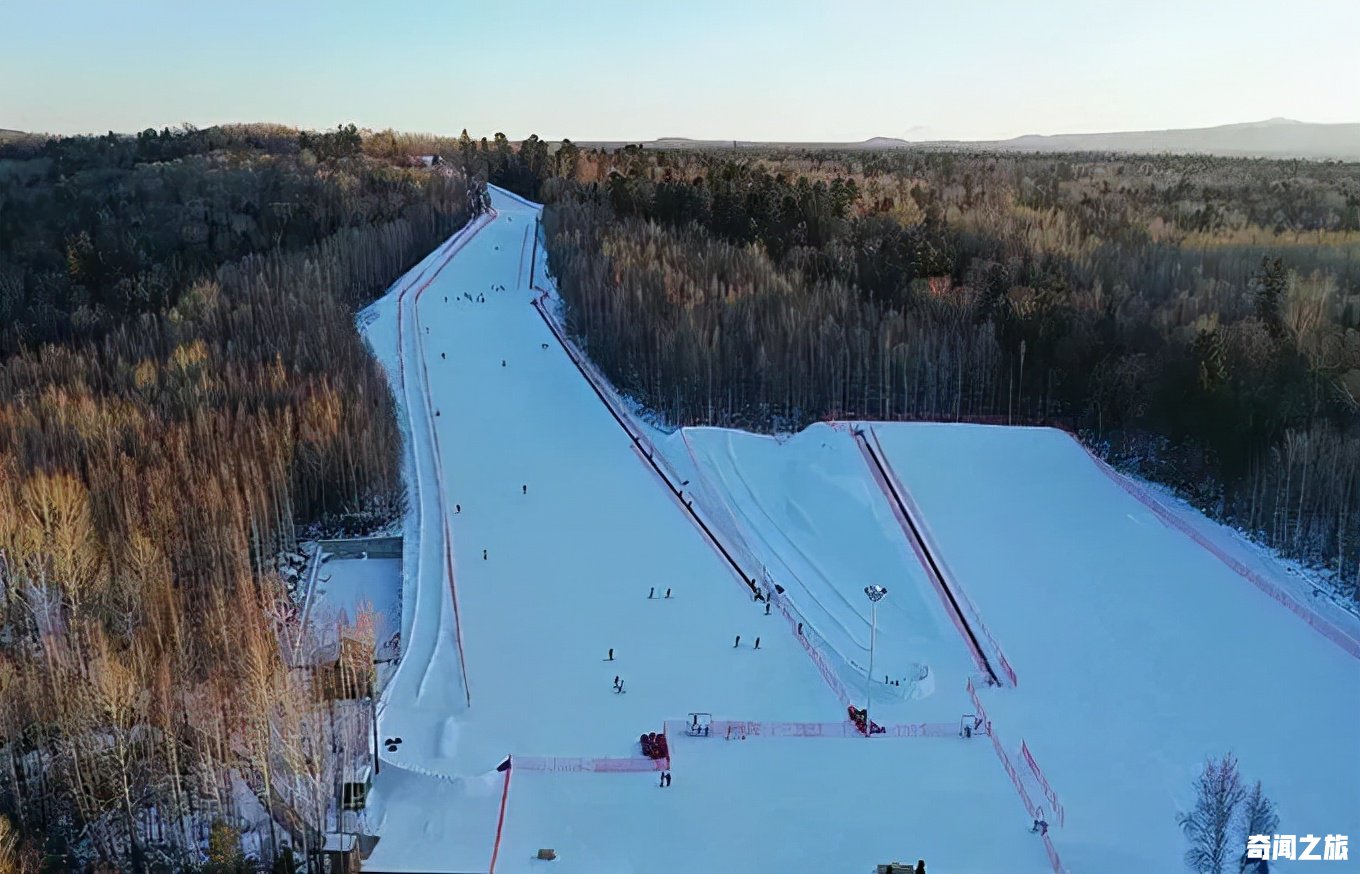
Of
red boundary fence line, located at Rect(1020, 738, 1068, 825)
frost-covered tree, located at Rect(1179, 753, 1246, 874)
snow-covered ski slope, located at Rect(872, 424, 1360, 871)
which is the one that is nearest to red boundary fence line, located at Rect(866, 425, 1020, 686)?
snow-covered ski slope, located at Rect(872, 424, 1360, 871)

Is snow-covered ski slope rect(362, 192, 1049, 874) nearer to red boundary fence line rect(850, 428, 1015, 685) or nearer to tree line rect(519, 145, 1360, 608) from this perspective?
red boundary fence line rect(850, 428, 1015, 685)

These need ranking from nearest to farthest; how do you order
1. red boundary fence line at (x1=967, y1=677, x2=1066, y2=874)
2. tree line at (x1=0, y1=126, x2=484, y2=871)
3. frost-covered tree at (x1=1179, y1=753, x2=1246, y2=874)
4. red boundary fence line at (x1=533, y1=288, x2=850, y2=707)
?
frost-covered tree at (x1=1179, y1=753, x2=1246, y2=874) < red boundary fence line at (x1=967, y1=677, x2=1066, y2=874) < tree line at (x1=0, y1=126, x2=484, y2=871) < red boundary fence line at (x1=533, y1=288, x2=850, y2=707)

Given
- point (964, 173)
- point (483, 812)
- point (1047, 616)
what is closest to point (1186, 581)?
point (1047, 616)

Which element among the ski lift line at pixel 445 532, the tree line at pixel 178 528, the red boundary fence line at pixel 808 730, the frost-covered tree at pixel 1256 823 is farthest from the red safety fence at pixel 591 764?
the frost-covered tree at pixel 1256 823

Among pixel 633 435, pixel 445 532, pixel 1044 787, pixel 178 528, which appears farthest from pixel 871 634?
pixel 178 528

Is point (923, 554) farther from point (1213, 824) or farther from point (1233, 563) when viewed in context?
point (1213, 824)

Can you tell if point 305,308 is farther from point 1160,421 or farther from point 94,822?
point 1160,421
